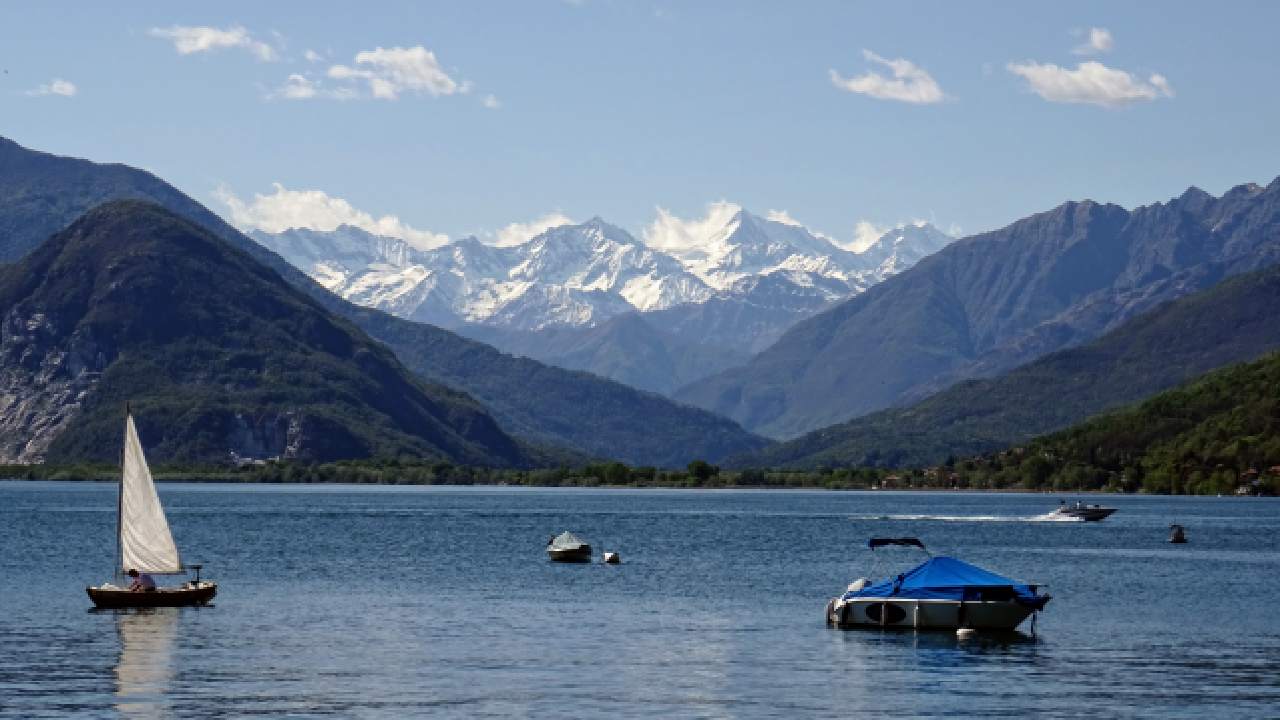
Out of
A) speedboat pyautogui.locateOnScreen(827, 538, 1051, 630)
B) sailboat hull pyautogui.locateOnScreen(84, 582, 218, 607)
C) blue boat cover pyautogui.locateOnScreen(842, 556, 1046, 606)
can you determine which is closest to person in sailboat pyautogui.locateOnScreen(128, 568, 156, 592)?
sailboat hull pyautogui.locateOnScreen(84, 582, 218, 607)

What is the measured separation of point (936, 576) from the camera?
107625 mm

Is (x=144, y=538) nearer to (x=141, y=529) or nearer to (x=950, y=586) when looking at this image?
(x=141, y=529)

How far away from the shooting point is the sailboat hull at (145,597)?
115 m

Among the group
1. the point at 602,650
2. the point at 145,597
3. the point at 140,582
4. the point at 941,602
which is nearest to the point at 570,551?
the point at 140,582

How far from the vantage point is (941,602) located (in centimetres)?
10588

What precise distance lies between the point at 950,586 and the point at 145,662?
141ft

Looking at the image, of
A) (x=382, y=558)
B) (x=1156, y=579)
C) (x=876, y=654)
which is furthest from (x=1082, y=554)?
(x=876, y=654)

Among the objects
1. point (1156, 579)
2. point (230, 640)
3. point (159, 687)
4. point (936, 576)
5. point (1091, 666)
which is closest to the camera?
point (159, 687)

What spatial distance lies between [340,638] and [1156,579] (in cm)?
7722

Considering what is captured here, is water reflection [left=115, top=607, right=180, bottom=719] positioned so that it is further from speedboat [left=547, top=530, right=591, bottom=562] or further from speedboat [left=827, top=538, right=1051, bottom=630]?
speedboat [left=547, top=530, right=591, bottom=562]

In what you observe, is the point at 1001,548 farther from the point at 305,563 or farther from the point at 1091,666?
the point at 1091,666

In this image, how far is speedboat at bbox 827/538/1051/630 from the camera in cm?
10531

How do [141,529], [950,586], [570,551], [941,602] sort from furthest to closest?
1. [570,551]
2. [141,529]
3. [950,586]
4. [941,602]

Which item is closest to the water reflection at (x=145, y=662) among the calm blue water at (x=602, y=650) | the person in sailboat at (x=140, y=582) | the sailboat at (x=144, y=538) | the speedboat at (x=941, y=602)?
the calm blue water at (x=602, y=650)
